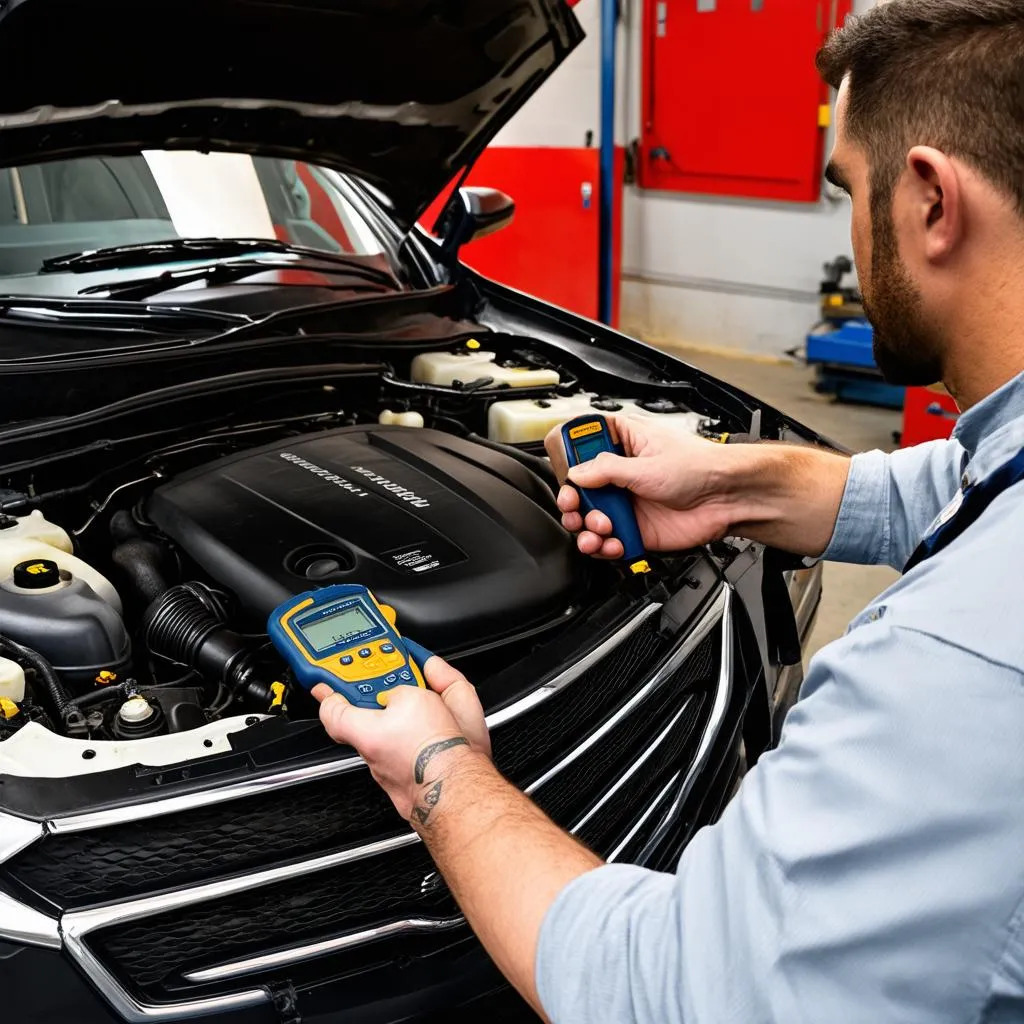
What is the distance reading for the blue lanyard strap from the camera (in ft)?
2.82

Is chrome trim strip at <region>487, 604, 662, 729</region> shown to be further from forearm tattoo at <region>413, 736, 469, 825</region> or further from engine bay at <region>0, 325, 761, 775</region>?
forearm tattoo at <region>413, 736, 469, 825</region>

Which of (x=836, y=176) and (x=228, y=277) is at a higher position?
(x=836, y=176)

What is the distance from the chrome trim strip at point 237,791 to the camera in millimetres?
1006

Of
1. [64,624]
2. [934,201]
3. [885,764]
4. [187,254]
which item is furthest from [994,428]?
[187,254]

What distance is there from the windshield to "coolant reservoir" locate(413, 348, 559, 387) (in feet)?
1.23

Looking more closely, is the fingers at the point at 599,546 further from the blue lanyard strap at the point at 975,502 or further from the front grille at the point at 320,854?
the blue lanyard strap at the point at 975,502

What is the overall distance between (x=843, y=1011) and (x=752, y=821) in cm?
14

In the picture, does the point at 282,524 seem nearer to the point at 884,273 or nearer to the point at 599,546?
the point at 599,546

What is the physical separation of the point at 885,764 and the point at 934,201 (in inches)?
19.0

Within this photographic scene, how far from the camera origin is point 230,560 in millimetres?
1371

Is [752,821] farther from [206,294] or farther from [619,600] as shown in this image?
[206,294]

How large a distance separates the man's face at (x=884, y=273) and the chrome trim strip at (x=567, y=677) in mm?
471

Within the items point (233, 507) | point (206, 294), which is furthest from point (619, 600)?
point (206, 294)

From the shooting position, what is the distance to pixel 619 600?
144 cm
